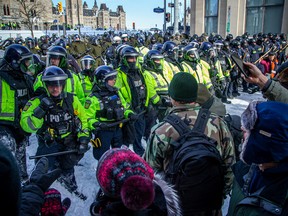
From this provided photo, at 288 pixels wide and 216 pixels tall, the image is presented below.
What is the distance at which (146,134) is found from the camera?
6.38 m

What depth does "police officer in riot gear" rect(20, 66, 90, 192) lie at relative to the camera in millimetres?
3797

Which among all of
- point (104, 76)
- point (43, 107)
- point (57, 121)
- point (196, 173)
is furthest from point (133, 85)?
point (196, 173)

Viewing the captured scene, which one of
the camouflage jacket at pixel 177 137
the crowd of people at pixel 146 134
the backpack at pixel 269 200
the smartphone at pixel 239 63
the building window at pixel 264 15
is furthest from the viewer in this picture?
the building window at pixel 264 15

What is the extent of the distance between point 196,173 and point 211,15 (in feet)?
85.8

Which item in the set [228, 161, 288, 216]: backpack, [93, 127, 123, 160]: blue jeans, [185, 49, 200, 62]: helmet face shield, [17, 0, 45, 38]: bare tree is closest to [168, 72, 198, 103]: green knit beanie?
[228, 161, 288, 216]: backpack

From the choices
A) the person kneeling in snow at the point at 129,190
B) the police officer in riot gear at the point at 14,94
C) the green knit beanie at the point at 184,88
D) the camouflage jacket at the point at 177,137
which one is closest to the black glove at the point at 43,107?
the police officer in riot gear at the point at 14,94

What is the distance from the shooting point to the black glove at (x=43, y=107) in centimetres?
375

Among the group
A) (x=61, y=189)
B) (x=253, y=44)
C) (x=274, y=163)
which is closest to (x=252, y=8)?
→ (x=253, y=44)

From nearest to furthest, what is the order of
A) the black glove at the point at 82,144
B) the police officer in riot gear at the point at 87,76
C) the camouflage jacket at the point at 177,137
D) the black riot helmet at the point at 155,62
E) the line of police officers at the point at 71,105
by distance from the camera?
the camouflage jacket at the point at 177,137 < the line of police officers at the point at 71,105 < the black glove at the point at 82,144 < the black riot helmet at the point at 155,62 < the police officer in riot gear at the point at 87,76

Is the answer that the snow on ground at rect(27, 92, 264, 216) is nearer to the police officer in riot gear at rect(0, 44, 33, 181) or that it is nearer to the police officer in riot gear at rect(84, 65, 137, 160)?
the police officer in riot gear at rect(84, 65, 137, 160)

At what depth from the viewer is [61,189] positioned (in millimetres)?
4660

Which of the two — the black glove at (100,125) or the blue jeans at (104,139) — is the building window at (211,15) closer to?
the blue jeans at (104,139)

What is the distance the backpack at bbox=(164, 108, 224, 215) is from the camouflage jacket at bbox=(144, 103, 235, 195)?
0.37 feet

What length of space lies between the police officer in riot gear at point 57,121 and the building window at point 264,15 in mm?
21350
